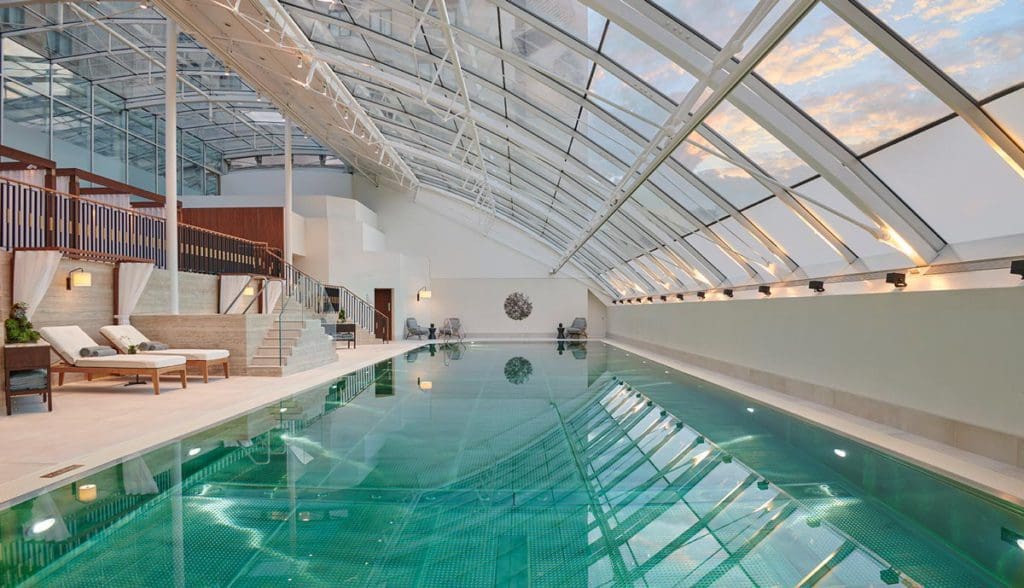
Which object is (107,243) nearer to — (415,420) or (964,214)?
(415,420)

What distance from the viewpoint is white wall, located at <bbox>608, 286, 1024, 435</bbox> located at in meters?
4.51

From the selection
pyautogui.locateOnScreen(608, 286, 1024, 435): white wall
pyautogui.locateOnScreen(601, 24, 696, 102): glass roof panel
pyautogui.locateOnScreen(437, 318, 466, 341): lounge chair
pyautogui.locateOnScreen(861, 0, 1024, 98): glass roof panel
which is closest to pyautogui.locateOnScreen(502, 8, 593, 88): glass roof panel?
pyautogui.locateOnScreen(601, 24, 696, 102): glass roof panel

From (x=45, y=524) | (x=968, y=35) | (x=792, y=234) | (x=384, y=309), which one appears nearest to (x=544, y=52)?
(x=792, y=234)

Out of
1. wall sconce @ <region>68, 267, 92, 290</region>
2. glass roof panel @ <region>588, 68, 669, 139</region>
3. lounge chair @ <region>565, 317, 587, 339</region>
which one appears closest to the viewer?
glass roof panel @ <region>588, 68, 669, 139</region>

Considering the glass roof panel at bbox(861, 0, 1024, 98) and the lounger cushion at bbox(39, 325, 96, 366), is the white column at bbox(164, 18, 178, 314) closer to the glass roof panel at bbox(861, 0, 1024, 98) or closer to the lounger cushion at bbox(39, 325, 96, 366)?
the lounger cushion at bbox(39, 325, 96, 366)

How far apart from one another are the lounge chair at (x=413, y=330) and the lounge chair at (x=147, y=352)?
11.7 m

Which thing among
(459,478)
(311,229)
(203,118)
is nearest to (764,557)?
(459,478)

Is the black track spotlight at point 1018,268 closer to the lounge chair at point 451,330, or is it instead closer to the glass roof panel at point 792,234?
the glass roof panel at point 792,234

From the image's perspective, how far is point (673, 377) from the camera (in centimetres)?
1021

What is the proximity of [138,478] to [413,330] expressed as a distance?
17.3 metres

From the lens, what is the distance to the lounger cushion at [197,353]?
9.03 meters

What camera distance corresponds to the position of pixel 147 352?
9062 millimetres

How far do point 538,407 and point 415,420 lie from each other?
1.67 meters

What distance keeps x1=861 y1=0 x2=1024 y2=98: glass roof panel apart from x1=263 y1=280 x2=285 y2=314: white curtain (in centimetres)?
1282
